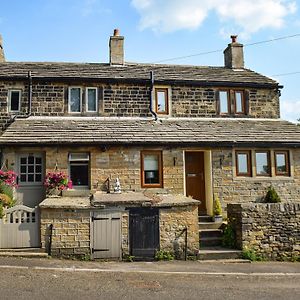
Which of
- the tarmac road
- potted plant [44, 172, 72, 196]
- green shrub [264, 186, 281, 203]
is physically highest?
potted plant [44, 172, 72, 196]

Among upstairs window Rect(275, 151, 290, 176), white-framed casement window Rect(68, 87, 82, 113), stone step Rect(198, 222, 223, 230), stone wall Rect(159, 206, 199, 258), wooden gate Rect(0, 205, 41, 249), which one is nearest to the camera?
wooden gate Rect(0, 205, 41, 249)

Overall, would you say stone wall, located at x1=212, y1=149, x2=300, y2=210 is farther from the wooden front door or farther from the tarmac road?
the tarmac road

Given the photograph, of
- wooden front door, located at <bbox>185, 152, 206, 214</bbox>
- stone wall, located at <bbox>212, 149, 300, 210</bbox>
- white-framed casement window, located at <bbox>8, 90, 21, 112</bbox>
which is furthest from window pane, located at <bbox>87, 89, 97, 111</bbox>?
stone wall, located at <bbox>212, 149, 300, 210</bbox>

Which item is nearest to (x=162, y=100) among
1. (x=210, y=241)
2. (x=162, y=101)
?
(x=162, y=101)

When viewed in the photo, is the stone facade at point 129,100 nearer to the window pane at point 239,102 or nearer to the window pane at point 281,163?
the window pane at point 239,102

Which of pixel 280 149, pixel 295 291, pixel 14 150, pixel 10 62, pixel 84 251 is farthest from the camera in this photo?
pixel 10 62

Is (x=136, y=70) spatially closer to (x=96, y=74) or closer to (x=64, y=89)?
(x=96, y=74)

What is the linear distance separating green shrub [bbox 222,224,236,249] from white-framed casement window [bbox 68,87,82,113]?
8267 mm

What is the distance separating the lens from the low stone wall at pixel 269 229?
12.5 meters

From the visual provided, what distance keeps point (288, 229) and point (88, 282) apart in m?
7.30

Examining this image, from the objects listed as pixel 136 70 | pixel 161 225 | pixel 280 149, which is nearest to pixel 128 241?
pixel 161 225

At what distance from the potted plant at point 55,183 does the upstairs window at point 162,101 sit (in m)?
5.55

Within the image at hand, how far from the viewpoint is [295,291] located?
891cm

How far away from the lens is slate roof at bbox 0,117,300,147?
14.7 m
